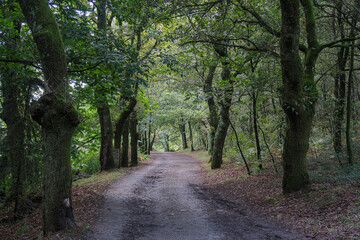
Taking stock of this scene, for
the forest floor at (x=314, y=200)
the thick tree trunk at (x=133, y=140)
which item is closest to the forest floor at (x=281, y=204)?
the forest floor at (x=314, y=200)

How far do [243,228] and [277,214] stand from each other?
146cm

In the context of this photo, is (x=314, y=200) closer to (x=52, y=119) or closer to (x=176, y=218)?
(x=176, y=218)

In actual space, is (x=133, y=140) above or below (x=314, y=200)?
above

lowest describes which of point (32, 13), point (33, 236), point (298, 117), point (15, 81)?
point (33, 236)

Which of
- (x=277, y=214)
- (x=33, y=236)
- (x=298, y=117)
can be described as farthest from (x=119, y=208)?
(x=298, y=117)

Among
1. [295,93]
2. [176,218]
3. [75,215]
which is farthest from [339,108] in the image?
[75,215]

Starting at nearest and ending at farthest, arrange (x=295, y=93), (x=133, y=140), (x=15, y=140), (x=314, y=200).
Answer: (x=314, y=200) < (x=295, y=93) < (x=15, y=140) < (x=133, y=140)

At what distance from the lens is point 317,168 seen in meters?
10.3

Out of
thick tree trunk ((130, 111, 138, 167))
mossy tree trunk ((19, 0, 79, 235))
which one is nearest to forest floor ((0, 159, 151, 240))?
mossy tree trunk ((19, 0, 79, 235))

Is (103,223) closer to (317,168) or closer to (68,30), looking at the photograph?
(68,30)

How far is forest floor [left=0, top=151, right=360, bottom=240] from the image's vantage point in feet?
18.1

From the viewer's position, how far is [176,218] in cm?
695

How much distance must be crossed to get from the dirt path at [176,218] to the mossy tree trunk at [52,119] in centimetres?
105

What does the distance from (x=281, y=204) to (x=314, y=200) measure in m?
0.93
